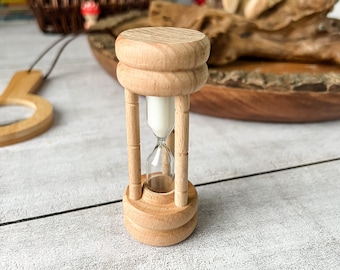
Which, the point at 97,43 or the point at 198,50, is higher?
the point at 198,50

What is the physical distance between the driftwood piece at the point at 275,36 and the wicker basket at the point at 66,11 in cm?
49

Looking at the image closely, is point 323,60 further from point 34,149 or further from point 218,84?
point 34,149

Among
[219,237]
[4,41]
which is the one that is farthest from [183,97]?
[4,41]

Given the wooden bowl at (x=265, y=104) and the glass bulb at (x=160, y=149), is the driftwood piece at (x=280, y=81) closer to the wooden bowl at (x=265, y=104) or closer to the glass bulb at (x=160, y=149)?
the wooden bowl at (x=265, y=104)

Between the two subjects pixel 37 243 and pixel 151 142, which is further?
pixel 151 142

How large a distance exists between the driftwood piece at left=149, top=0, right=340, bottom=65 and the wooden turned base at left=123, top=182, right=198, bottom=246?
1.16ft

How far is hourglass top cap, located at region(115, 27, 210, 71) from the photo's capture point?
0.98ft

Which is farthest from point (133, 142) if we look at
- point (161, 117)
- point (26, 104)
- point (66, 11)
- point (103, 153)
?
point (66, 11)

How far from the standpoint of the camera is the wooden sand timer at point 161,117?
304 millimetres

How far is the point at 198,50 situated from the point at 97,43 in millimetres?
484

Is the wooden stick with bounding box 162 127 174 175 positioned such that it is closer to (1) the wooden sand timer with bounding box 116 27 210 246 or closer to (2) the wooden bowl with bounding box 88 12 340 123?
(1) the wooden sand timer with bounding box 116 27 210 246

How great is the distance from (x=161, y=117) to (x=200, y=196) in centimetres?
14

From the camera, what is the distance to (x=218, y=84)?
0.58 meters

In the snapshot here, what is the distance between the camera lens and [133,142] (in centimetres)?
36
